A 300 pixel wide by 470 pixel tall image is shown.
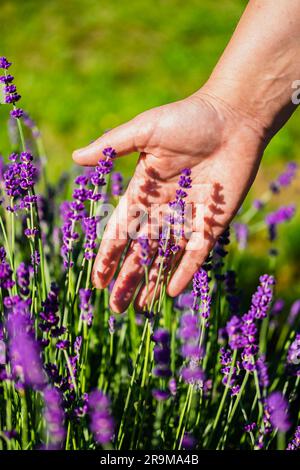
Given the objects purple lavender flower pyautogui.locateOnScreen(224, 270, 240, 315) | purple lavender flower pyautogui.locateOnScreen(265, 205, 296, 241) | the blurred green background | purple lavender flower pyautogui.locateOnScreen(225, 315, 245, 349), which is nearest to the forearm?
purple lavender flower pyautogui.locateOnScreen(265, 205, 296, 241)

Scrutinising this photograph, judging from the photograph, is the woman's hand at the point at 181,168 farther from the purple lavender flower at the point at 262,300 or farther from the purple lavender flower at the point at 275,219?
the purple lavender flower at the point at 262,300

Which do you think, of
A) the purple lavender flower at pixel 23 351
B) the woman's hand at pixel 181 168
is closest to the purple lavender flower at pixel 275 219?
the woman's hand at pixel 181 168

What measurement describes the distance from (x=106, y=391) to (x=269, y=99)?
4.53 ft

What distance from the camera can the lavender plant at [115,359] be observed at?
1.48m

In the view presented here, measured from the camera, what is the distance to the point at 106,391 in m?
1.93

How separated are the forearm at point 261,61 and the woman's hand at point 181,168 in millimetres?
54

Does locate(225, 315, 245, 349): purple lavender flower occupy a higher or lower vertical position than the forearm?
lower

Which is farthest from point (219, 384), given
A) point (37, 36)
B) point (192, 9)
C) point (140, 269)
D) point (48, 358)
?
point (192, 9)

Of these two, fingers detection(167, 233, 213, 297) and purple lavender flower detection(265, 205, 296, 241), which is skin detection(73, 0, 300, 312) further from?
purple lavender flower detection(265, 205, 296, 241)

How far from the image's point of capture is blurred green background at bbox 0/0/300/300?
4793 millimetres

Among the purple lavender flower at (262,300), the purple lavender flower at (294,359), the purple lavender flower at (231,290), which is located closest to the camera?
the purple lavender flower at (262,300)

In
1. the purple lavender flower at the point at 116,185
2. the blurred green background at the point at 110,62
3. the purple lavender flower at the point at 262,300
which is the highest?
the blurred green background at the point at 110,62

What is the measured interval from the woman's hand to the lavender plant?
119 mm
